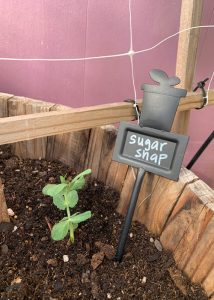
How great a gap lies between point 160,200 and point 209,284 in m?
0.24

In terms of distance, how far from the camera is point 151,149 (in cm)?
72

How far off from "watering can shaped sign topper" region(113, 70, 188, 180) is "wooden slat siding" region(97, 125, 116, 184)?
19cm

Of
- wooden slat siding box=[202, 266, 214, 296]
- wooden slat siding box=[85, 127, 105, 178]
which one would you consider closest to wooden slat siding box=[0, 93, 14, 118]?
wooden slat siding box=[85, 127, 105, 178]

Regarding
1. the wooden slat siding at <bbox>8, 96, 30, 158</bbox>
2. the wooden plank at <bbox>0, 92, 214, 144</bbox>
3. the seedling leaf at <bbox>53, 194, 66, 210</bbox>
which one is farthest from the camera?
the wooden slat siding at <bbox>8, 96, 30, 158</bbox>

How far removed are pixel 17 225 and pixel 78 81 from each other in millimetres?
678

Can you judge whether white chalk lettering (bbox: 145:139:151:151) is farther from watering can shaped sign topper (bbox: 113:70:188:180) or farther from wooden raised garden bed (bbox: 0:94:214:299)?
wooden raised garden bed (bbox: 0:94:214:299)

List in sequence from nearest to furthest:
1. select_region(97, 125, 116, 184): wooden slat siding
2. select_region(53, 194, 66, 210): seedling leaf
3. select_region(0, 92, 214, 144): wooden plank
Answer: select_region(0, 92, 214, 144): wooden plank
select_region(53, 194, 66, 210): seedling leaf
select_region(97, 125, 116, 184): wooden slat siding

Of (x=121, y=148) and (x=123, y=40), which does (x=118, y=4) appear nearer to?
(x=123, y=40)

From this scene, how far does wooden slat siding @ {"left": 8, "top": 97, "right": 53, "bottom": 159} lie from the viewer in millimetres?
1012

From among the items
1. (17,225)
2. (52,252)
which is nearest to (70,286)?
(52,252)

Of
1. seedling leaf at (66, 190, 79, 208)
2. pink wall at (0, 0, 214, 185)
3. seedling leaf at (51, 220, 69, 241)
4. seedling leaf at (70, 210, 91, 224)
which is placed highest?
pink wall at (0, 0, 214, 185)

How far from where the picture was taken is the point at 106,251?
0.84 m

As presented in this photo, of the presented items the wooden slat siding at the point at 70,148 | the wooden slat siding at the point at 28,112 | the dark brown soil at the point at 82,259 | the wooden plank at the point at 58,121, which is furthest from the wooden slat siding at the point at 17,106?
the wooden plank at the point at 58,121

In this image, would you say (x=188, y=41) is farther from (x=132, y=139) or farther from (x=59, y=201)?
(x=59, y=201)
